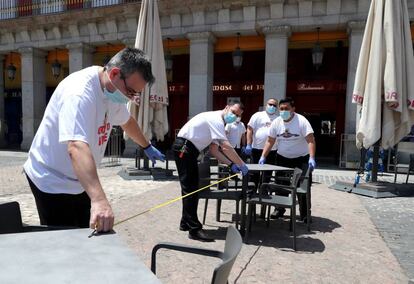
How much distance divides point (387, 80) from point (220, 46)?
6.94m

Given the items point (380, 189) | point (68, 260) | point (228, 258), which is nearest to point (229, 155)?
point (228, 258)

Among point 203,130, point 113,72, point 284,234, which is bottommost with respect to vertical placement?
point 284,234

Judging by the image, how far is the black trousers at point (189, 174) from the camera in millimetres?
4355

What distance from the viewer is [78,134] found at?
191cm

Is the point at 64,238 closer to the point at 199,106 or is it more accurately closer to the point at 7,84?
the point at 199,106

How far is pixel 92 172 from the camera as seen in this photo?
72.6 inches

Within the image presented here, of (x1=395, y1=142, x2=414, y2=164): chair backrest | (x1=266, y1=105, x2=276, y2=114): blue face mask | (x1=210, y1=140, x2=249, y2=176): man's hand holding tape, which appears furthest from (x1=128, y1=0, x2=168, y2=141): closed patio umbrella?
(x1=395, y1=142, x2=414, y2=164): chair backrest

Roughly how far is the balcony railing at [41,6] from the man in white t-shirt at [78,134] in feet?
40.0

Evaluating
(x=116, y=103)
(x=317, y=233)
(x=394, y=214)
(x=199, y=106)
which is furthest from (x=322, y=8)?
(x=116, y=103)

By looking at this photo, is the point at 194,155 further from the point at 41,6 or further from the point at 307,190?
the point at 41,6

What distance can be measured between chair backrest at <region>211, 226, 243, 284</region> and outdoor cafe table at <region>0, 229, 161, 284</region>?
247 mm

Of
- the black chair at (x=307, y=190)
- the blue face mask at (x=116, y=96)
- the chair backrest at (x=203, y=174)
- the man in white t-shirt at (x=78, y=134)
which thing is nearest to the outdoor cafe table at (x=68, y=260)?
the man in white t-shirt at (x=78, y=134)

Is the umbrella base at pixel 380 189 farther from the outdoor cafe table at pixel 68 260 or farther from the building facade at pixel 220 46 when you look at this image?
the outdoor cafe table at pixel 68 260

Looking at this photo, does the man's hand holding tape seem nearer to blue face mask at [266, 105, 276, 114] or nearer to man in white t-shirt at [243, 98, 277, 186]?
man in white t-shirt at [243, 98, 277, 186]
